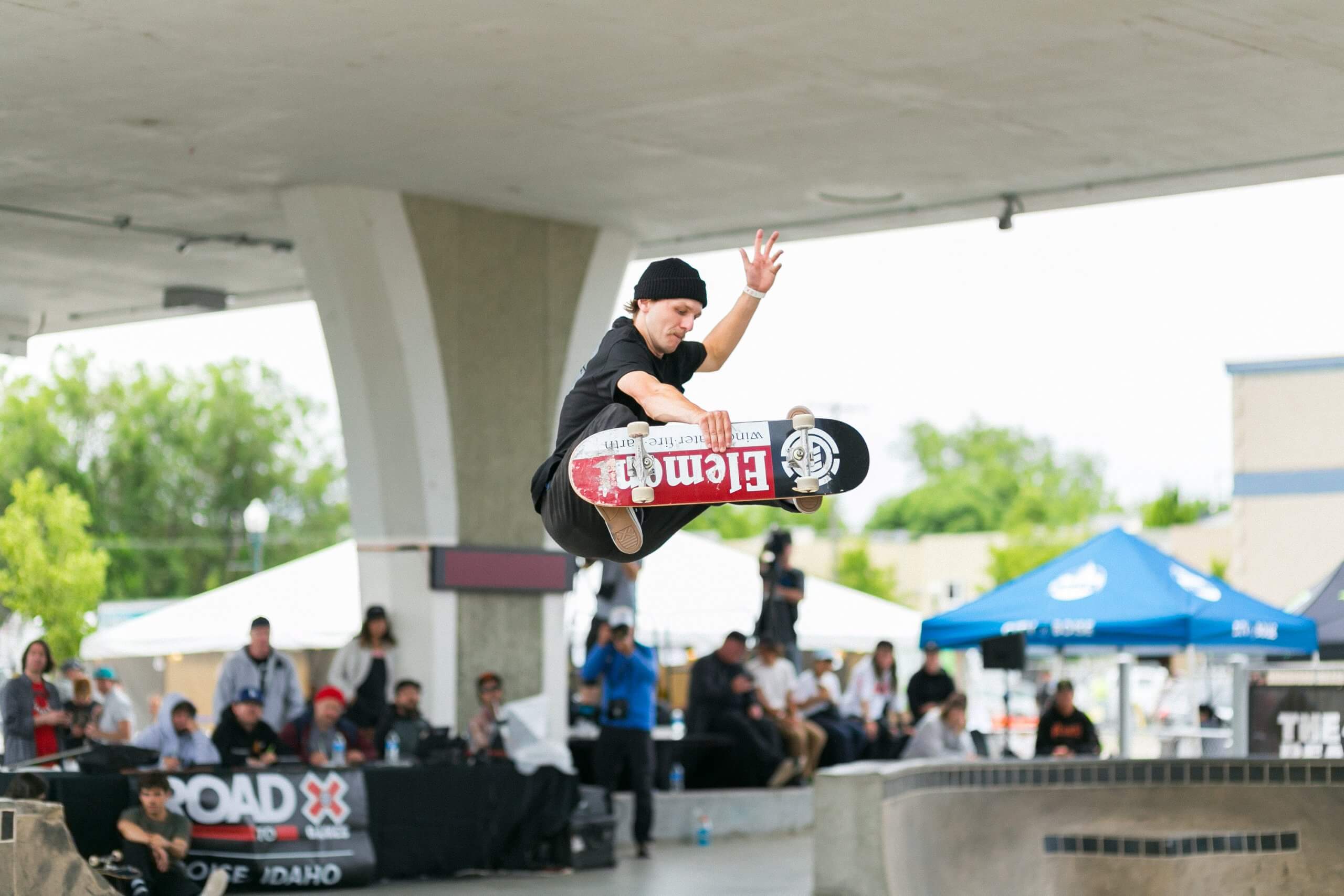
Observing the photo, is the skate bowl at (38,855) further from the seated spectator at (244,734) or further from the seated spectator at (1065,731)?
the seated spectator at (1065,731)

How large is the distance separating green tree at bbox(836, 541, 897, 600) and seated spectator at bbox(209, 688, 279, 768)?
64.4 metres

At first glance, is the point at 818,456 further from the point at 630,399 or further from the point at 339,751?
the point at 339,751

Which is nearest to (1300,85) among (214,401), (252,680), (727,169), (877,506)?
(727,169)

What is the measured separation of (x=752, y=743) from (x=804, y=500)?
1192 centimetres

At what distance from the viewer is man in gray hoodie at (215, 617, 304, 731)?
12.8m

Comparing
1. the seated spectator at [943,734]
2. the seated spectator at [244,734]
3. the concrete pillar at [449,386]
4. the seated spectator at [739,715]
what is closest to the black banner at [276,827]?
the seated spectator at [244,734]

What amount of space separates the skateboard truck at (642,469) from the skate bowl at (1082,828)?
16.3 ft

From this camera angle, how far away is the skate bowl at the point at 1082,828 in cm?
991

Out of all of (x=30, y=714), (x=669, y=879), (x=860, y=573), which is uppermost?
(x=30, y=714)

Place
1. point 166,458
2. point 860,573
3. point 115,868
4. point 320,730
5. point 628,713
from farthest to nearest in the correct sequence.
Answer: point 860,573
point 166,458
point 628,713
point 320,730
point 115,868

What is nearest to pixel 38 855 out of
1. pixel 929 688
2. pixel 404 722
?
pixel 404 722

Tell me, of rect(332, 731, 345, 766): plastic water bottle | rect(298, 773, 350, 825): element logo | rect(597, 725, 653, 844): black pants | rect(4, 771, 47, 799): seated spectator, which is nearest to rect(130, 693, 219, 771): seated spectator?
rect(298, 773, 350, 825): element logo

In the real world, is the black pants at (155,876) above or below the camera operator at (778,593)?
below

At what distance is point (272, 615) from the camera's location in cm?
2041
